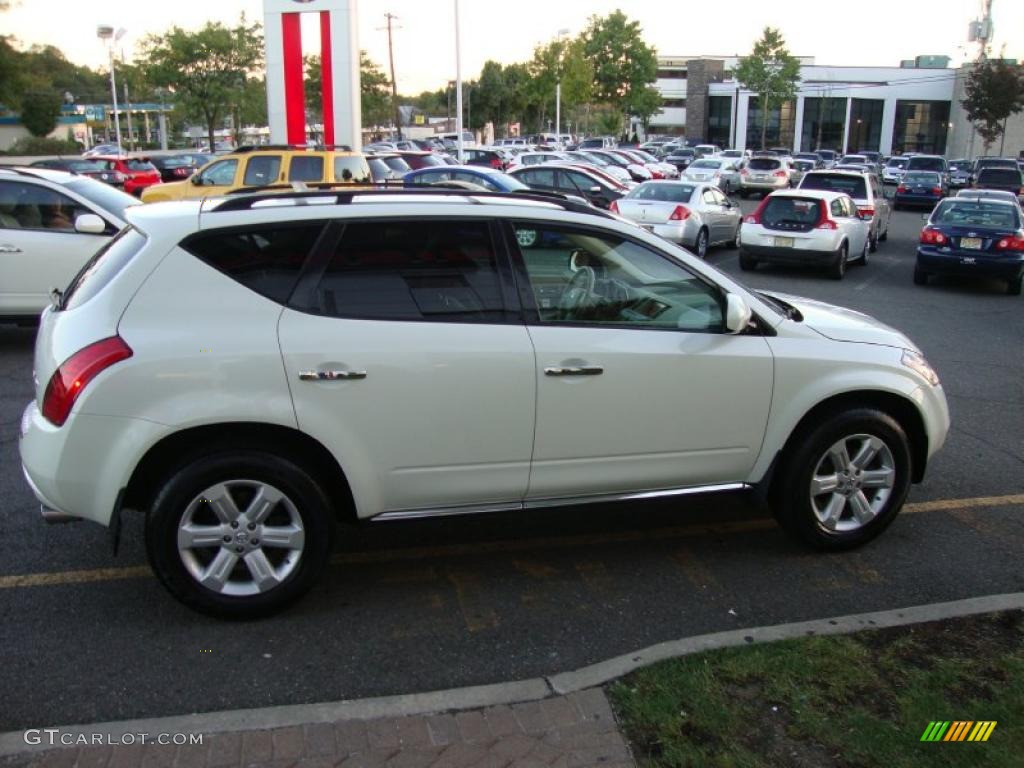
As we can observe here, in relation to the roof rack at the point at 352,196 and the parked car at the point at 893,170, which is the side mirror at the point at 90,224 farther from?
the parked car at the point at 893,170

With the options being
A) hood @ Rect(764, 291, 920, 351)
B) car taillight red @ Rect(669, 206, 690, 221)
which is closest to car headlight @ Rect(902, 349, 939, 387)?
hood @ Rect(764, 291, 920, 351)

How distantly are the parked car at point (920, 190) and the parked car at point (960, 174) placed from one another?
8635 mm

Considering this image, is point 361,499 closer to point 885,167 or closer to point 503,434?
point 503,434

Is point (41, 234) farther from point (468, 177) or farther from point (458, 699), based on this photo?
point (468, 177)

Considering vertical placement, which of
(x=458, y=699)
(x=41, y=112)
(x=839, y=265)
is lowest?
(x=839, y=265)

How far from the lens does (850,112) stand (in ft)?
271

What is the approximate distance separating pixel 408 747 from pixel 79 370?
2.00 m

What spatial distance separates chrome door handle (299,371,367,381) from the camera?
3896 mm

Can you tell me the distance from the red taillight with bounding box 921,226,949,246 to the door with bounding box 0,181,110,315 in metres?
12.8

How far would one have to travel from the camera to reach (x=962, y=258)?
15227 mm

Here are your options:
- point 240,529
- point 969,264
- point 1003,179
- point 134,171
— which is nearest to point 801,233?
point 969,264

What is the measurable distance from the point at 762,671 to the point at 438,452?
5.32ft

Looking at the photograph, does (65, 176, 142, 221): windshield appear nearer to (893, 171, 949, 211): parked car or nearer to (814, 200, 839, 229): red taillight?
(814, 200, 839, 229): red taillight

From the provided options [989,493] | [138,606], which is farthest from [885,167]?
[138,606]
